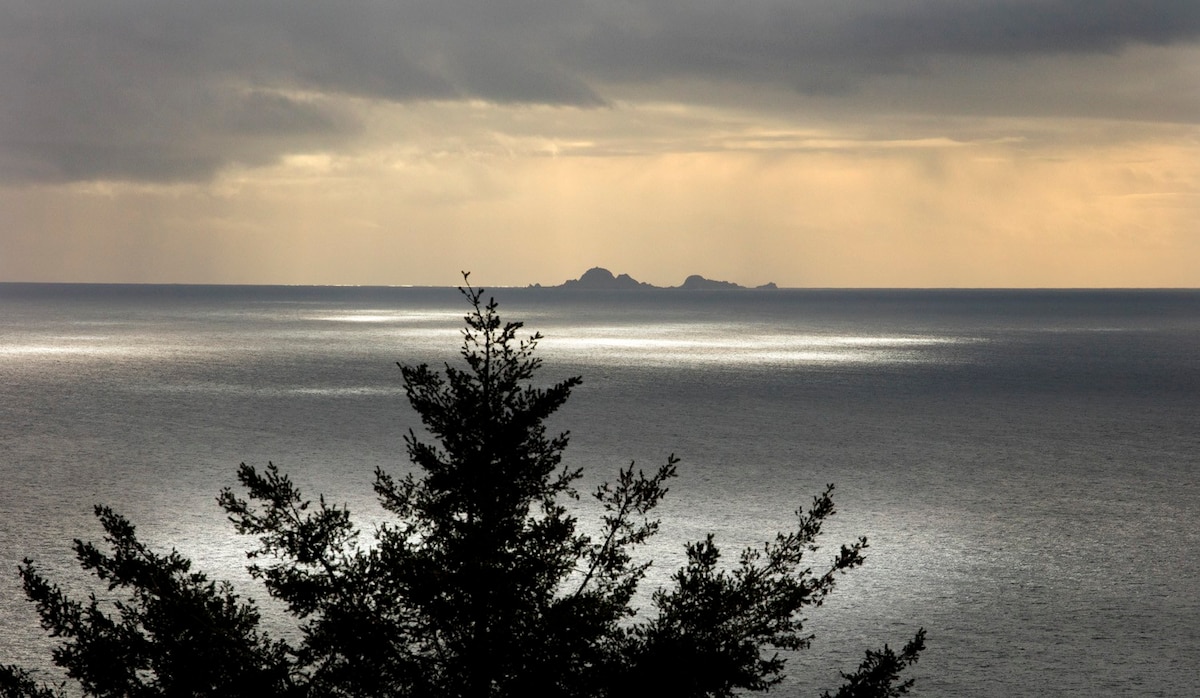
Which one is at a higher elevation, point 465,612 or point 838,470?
point 465,612

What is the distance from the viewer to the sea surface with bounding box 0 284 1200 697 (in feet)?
64.7

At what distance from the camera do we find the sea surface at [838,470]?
64.7ft

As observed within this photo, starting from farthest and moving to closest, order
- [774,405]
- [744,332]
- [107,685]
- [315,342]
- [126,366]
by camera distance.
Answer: [744,332]
[315,342]
[126,366]
[774,405]
[107,685]

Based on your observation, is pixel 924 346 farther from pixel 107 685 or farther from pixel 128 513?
pixel 107 685

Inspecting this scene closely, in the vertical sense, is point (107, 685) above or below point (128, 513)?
above

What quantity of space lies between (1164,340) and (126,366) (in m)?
90.7

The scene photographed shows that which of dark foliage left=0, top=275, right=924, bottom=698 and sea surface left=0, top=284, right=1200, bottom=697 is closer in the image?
dark foliage left=0, top=275, right=924, bottom=698

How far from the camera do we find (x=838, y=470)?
3544 cm

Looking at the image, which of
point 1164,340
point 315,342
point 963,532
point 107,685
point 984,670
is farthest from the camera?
point 1164,340

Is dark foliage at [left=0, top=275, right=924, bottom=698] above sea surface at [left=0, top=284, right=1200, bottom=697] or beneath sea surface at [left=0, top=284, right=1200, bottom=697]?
above

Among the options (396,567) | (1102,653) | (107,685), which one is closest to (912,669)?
(1102,653)

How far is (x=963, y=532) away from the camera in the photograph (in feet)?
88.5

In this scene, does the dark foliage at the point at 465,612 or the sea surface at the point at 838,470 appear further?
the sea surface at the point at 838,470

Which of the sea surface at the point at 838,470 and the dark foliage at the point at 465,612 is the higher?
the dark foliage at the point at 465,612
